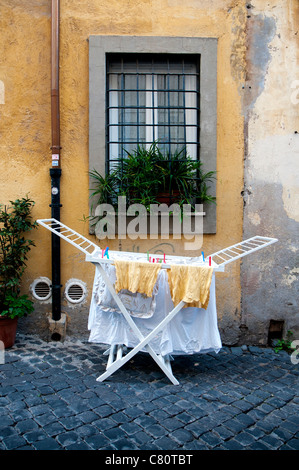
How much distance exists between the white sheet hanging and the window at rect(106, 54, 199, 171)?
1.88m

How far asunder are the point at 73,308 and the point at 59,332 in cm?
32

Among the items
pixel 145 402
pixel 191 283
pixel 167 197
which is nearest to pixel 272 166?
pixel 167 197

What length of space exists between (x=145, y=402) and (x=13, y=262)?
7.49 feet

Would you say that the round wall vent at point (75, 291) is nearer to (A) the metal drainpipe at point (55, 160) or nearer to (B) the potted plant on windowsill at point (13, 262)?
(A) the metal drainpipe at point (55, 160)

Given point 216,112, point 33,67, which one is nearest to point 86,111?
point 33,67

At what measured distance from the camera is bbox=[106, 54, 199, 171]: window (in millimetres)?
4910

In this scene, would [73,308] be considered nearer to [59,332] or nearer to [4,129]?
[59,332]

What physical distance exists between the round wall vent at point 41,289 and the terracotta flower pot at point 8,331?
44 cm

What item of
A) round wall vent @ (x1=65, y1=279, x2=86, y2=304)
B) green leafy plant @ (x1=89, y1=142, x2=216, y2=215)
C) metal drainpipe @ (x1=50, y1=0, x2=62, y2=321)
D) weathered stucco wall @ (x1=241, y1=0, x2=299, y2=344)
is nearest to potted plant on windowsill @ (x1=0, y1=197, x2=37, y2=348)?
metal drainpipe @ (x1=50, y1=0, x2=62, y2=321)

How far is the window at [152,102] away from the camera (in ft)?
16.1

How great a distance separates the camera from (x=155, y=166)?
187 inches

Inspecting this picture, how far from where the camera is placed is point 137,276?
3.54 meters

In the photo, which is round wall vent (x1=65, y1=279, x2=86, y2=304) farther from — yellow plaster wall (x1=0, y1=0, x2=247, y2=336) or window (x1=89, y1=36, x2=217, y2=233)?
window (x1=89, y1=36, x2=217, y2=233)

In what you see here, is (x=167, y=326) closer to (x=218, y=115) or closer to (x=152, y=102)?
(x=218, y=115)
